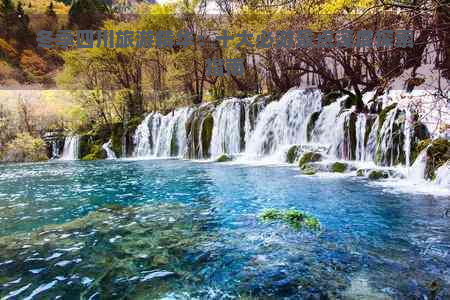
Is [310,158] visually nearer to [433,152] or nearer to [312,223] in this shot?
[433,152]

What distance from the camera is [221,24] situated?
28.7 metres

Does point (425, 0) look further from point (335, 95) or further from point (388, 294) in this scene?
point (335, 95)

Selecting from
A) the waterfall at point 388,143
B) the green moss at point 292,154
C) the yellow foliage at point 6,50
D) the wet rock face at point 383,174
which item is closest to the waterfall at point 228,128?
the green moss at point 292,154

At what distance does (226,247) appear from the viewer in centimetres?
563

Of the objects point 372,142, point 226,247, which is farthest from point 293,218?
point 372,142

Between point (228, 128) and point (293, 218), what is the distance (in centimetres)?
1661

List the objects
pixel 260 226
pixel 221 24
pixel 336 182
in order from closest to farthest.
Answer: pixel 260 226
pixel 336 182
pixel 221 24

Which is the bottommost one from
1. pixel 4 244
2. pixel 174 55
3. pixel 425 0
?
pixel 4 244

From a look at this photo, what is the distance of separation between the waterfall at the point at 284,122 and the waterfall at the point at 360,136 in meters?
3.80

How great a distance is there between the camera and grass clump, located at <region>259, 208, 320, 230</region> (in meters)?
6.56

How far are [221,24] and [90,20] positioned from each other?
1565 inches

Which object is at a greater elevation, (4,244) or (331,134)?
(331,134)

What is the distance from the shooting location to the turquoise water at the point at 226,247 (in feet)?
13.8

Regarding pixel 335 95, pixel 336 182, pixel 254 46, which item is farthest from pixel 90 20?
pixel 336 182
